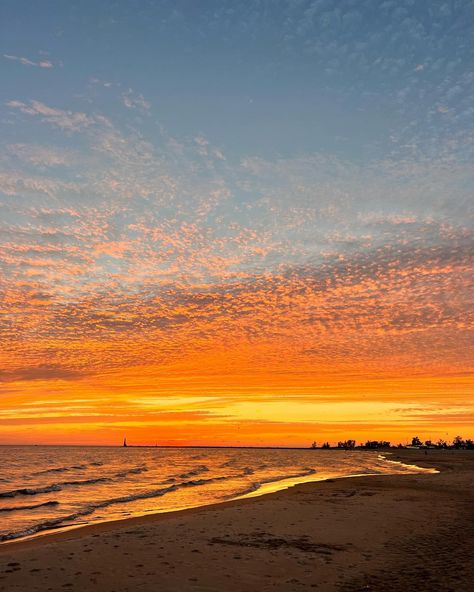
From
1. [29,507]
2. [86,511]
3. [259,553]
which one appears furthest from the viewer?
[29,507]

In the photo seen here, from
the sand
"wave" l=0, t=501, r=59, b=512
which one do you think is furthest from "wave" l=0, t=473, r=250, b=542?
"wave" l=0, t=501, r=59, b=512

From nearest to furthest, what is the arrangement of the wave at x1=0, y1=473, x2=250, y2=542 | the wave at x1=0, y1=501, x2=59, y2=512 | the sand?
the sand < the wave at x1=0, y1=473, x2=250, y2=542 < the wave at x1=0, y1=501, x2=59, y2=512

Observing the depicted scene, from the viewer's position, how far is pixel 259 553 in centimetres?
1664

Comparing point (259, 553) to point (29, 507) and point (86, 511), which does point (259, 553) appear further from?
point (29, 507)

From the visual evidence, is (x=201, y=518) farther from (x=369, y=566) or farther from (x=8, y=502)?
(x=8, y=502)

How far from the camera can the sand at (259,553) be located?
13102mm

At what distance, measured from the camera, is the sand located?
13102 mm

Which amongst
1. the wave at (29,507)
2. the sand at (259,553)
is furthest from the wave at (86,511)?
the wave at (29,507)

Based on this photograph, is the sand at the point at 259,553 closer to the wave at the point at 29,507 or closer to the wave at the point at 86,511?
the wave at the point at 86,511

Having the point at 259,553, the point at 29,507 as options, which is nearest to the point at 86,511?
the point at 29,507

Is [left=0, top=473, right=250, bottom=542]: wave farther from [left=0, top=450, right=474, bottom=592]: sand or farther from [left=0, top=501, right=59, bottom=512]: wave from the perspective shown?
[left=0, top=501, right=59, bottom=512]: wave

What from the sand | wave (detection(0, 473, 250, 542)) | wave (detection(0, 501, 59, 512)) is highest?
the sand

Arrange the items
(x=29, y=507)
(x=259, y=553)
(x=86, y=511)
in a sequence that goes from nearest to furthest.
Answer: (x=259, y=553), (x=86, y=511), (x=29, y=507)

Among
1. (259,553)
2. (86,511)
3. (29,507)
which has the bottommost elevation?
(29,507)
